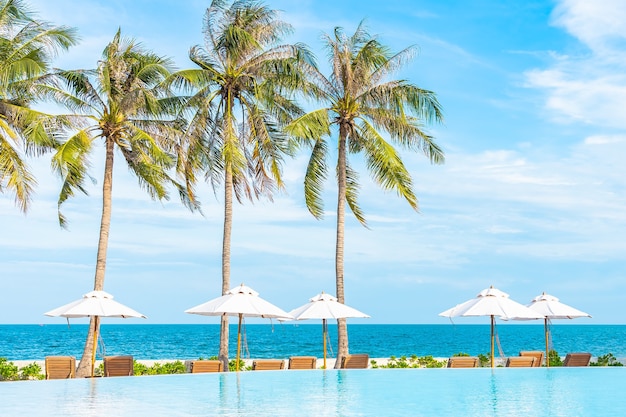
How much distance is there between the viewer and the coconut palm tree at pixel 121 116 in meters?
21.6

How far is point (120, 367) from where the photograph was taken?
1817cm

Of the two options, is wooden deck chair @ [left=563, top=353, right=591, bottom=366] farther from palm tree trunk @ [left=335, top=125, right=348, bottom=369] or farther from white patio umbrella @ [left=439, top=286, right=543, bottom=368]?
palm tree trunk @ [left=335, top=125, right=348, bottom=369]

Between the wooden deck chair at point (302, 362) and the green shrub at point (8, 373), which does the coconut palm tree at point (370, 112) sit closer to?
the wooden deck chair at point (302, 362)

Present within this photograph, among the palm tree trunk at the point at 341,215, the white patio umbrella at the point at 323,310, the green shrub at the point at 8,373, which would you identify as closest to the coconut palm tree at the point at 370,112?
the palm tree trunk at the point at 341,215

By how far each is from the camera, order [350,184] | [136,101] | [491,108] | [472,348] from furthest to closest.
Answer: [472,348]
[491,108]
[350,184]
[136,101]

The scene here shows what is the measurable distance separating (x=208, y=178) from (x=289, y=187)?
8.44 feet

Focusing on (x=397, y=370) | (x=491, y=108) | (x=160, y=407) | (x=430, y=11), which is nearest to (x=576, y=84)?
(x=491, y=108)

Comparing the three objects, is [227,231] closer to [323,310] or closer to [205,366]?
[323,310]

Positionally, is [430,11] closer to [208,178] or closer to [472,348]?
[208,178]

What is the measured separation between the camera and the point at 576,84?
2578 centimetres

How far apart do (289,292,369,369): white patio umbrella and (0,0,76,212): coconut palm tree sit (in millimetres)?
8133

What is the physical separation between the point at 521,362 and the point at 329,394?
829 cm

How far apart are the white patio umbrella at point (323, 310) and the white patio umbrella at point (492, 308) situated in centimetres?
281

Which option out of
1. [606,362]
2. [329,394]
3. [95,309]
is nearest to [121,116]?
[95,309]
